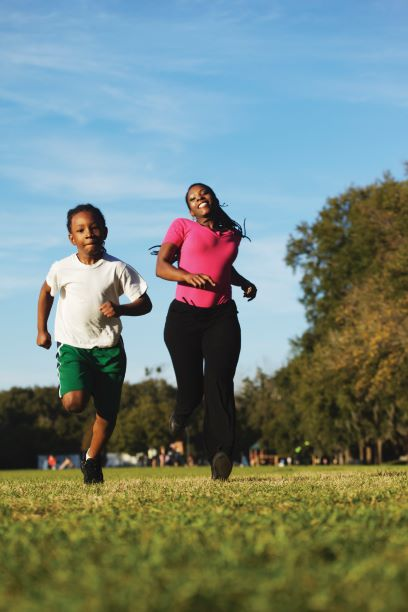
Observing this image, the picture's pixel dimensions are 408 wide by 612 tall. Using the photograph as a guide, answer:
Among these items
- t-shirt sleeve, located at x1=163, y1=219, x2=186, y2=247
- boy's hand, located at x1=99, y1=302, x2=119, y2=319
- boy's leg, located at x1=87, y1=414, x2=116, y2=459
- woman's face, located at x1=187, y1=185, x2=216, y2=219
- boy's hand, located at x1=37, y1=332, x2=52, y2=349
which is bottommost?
boy's leg, located at x1=87, y1=414, x2=116, y2=459

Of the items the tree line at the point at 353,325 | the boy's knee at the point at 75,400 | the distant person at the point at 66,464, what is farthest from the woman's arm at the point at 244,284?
the distant person at the point at 66,464

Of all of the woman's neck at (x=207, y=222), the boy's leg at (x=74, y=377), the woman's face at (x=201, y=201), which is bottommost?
the boy's leg at (x=74, y=377)

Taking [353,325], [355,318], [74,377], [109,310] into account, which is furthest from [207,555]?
[353,325]

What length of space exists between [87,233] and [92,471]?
225 cm

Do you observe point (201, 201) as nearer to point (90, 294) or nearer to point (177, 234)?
point (177, 234)

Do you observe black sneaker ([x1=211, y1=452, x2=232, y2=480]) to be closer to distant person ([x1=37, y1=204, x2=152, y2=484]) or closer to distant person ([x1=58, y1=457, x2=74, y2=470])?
distant person ([x1=37, y1=204, x2=152, y2=484])

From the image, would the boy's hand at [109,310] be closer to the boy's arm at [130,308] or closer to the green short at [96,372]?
the boy's arm at [130,308]

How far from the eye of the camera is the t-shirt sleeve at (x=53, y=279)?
9.88 meters

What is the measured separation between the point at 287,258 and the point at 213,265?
43029 millimetres

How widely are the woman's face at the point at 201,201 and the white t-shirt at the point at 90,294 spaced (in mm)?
827

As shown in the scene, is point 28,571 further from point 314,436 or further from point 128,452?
point 128,452

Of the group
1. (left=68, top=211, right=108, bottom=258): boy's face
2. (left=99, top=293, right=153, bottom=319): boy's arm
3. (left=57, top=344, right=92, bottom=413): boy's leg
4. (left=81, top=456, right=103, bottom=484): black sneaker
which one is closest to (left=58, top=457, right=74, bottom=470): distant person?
(left=81, top=456, right=103, bottom=484): black sneaker

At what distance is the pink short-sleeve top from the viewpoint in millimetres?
9641

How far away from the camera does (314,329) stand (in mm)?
53906
